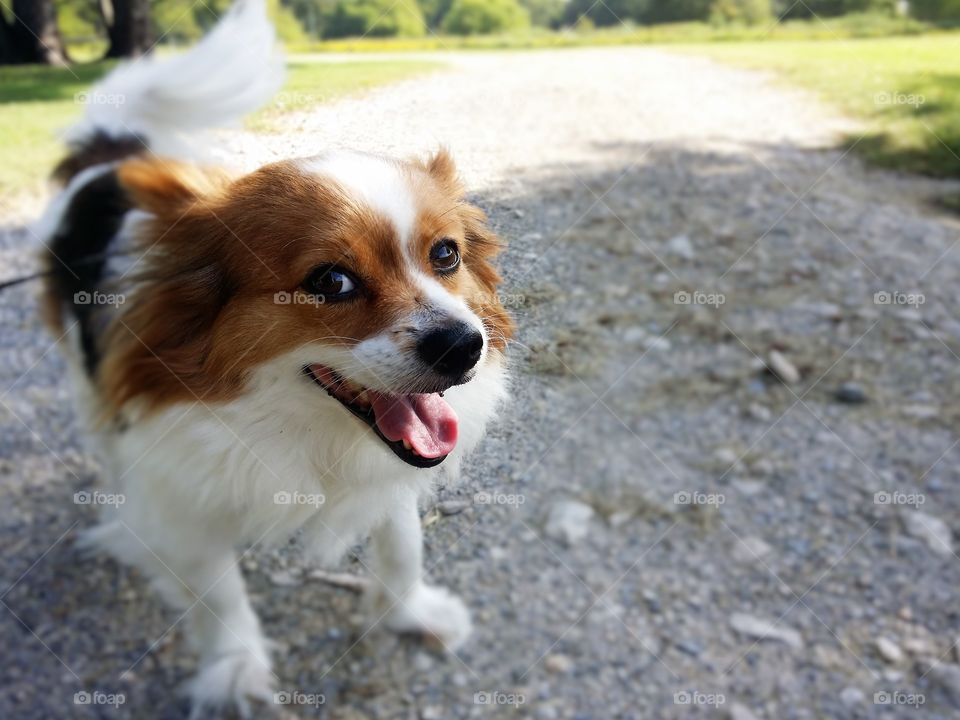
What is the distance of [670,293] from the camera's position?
430 cm

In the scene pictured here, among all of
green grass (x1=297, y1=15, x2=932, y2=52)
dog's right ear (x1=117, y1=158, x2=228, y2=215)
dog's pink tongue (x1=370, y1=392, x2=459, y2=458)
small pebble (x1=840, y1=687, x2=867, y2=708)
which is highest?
dog's right ear (x1=117, y1=158, x2=228, y2=215)

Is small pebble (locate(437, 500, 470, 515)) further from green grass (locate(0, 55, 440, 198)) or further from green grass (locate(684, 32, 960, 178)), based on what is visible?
green grass (locate(684, 32, 960, 178))

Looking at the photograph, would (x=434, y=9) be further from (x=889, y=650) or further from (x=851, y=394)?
(x=889, y=650)

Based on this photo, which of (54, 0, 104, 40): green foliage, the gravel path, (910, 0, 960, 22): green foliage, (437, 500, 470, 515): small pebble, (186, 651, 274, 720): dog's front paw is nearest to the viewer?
(437, 500, 470, 515): small pebble

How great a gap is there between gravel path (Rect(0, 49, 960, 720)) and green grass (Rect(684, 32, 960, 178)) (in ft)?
8.04

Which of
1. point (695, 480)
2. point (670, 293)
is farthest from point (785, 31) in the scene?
point (695, 480)

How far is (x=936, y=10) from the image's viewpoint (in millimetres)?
9359

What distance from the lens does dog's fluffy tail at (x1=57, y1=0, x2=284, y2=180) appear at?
6.70ft

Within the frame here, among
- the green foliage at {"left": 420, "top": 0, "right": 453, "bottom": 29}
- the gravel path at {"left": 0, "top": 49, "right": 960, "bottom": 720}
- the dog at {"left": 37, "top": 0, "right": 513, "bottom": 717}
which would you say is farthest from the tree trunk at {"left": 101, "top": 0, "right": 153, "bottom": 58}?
the dog at {"left": 37, "top": 0, "right": 513, "bottom": 717}

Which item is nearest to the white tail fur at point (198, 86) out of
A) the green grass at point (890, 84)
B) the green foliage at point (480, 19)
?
the green foliage at point (480, 19)

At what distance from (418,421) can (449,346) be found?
164 mm

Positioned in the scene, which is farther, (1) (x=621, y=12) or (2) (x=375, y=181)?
(1) (x=621, y=12)

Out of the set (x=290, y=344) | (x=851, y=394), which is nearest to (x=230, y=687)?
(x=290, y=344)

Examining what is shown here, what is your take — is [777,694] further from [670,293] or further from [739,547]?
[670,293]
